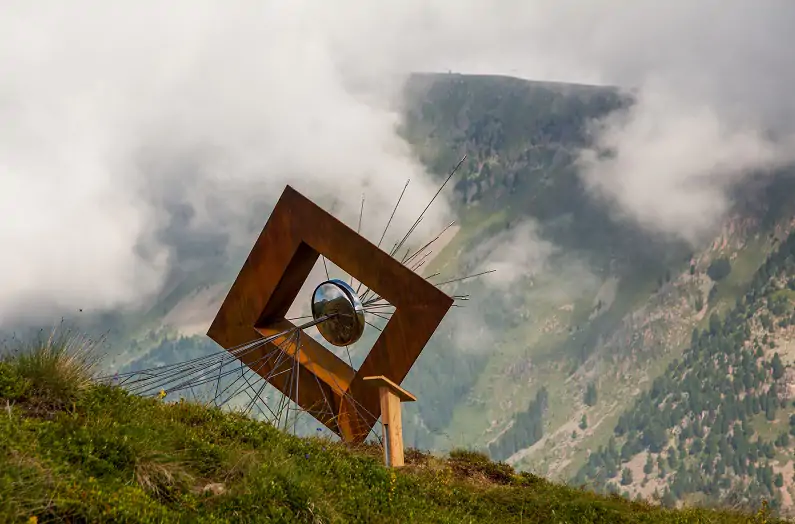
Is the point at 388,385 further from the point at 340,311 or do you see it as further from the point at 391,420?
the point at 340,311

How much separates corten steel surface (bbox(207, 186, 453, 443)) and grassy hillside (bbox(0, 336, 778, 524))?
Answer: 293cm

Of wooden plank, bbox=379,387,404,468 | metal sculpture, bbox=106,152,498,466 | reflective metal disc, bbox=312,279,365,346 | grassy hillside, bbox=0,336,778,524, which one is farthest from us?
reflective metal disc, bbox=312,279,365,346

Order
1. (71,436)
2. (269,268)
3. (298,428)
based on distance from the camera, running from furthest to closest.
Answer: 1. (269,268)
2. (298,428)
3. (71,436)

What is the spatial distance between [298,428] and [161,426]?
3.47 meters

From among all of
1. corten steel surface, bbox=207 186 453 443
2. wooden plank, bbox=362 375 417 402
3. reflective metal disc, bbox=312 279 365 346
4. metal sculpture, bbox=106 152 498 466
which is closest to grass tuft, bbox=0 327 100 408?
metal sculpture, bbox=106 152 498 466

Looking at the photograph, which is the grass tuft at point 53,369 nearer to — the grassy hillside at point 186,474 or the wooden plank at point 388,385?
the grassy hillside at point 186,474

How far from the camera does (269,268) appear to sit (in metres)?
17.2

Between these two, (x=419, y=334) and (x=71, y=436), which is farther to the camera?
(x=419, y=334)

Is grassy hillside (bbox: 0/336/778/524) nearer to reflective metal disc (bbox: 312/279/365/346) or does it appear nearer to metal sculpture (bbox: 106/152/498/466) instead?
metal sculpture (bbox: 106/152/498/466)

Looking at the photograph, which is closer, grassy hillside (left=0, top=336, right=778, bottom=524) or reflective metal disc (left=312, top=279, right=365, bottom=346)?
grassy hillside (left=0, top=336, right=778, bottom=524)

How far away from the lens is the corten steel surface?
1540 centimetres

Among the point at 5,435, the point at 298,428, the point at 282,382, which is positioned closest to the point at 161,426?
the point at 5,435

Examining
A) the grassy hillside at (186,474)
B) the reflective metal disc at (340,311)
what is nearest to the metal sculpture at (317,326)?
the reflective metal disc at (340,311)

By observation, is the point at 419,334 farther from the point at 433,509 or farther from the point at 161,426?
the point at 161,426
